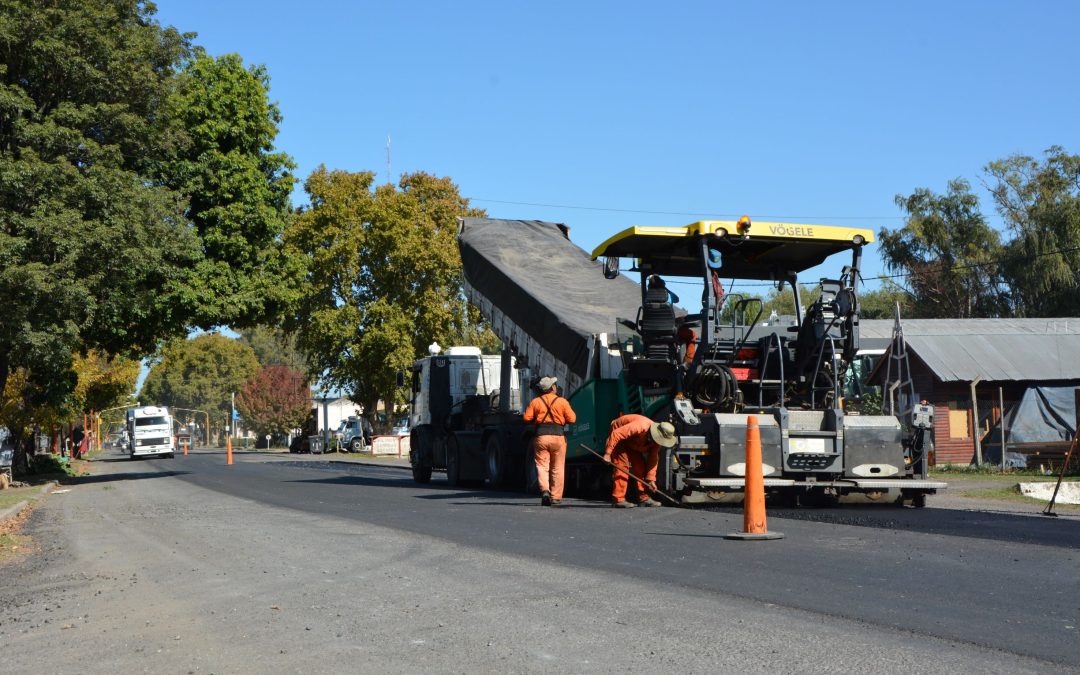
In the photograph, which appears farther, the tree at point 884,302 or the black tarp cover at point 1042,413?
the tree at point 884,302

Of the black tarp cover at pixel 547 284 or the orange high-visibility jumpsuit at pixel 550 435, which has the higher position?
the black tarp cover at pixel 547 284

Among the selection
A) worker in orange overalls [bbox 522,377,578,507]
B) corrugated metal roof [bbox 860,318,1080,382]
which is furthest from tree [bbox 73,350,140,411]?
worker in orange overalls [bbox 522,377,578,507]

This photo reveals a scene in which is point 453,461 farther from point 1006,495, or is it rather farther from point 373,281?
point 373,281

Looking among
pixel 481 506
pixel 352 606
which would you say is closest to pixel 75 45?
pixel 481 506

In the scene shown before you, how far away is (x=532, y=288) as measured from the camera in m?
18.5

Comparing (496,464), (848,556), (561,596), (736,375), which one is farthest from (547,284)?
(561,596)

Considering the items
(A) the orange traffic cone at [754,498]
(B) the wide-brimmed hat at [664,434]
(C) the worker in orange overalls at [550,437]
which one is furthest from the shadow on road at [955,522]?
(C) the worker in orange overalls at [550,437]

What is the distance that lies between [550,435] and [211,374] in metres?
139

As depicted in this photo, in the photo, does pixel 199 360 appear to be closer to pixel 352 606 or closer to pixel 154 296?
pixel 154 296

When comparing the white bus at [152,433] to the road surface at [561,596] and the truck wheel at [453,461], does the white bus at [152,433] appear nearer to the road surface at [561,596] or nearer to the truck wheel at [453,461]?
the truck wheel at [453,461]

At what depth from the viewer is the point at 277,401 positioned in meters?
105

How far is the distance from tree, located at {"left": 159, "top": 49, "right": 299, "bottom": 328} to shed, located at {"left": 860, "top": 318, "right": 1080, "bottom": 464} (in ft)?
57.9

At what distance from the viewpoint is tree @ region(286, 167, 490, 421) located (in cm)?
5409

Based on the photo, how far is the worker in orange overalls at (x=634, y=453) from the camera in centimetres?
1419
